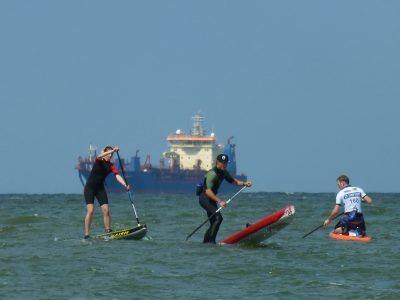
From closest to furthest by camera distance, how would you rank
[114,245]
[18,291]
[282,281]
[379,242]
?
[18,291], [282,281], [114,245], [379,242]

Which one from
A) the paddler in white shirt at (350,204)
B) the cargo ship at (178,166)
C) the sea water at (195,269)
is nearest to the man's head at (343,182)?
the paddler in white shirt at (350,204)

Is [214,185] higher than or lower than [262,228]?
higher

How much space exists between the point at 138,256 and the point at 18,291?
12.7 feet

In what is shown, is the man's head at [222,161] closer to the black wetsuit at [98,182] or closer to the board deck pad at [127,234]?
the black wetsuit at [98,182]

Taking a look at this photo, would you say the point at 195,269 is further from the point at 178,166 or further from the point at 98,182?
the point at 178,166

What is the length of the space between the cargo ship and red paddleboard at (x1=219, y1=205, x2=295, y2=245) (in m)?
110

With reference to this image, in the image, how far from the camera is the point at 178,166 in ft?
435

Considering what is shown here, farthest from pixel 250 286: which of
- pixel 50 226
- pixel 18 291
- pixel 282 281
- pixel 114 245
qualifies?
pixel 50 226

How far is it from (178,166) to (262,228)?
379 feet

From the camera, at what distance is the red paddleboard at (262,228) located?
678 inches

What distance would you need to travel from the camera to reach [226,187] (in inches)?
5217

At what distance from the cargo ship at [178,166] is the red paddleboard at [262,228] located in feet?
360

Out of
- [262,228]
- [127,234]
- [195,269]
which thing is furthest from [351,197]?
[195,269]

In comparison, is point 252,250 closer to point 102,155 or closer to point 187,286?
point 102,155
